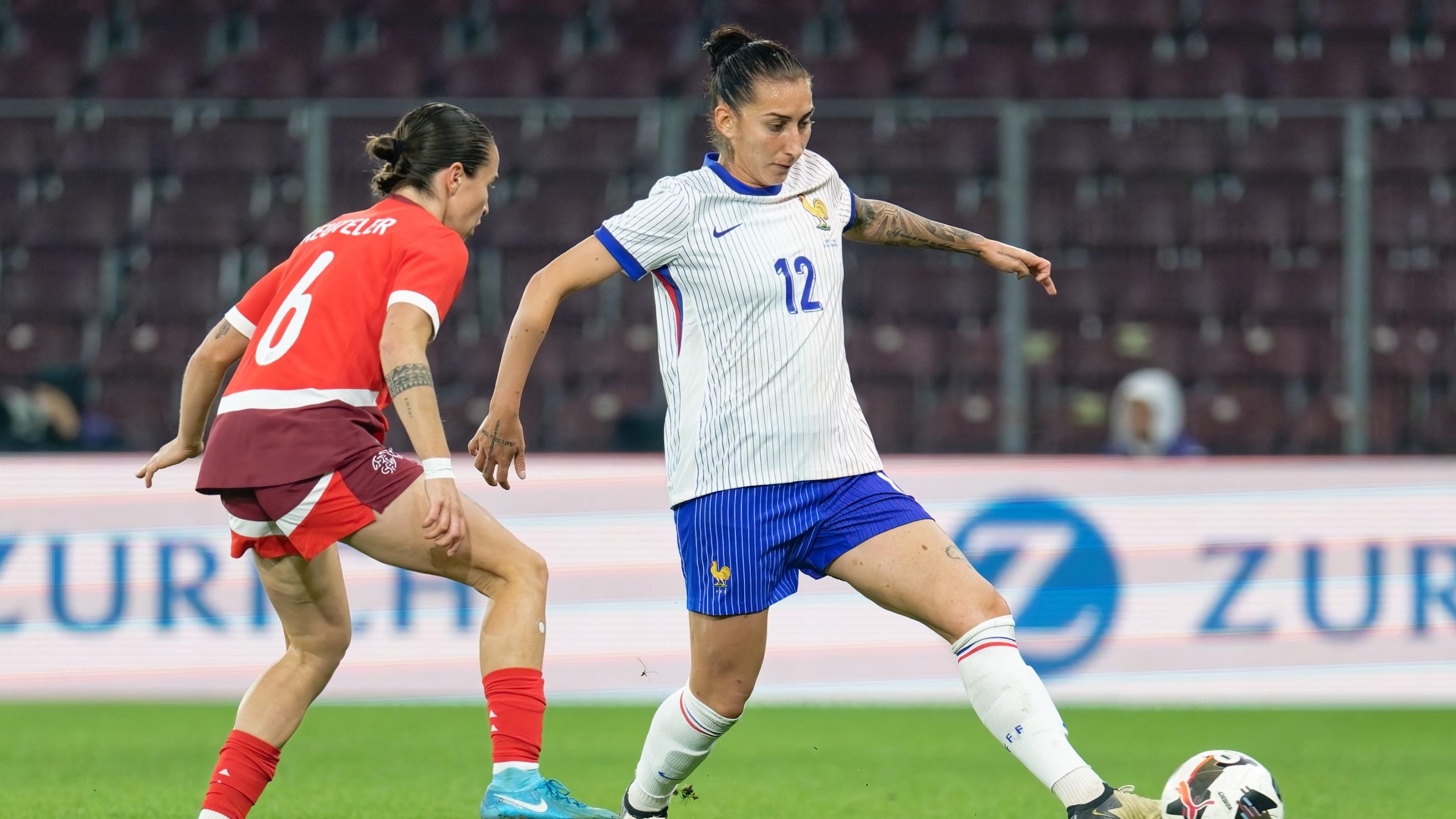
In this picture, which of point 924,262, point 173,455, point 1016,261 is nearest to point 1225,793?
point 1016,261

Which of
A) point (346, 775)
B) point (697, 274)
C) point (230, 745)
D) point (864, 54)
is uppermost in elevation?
point (864, 54)

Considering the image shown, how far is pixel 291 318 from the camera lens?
385cm

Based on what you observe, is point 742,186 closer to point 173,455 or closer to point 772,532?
point 772,532

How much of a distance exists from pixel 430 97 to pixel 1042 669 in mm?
6114

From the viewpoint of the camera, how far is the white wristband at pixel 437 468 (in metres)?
3.69

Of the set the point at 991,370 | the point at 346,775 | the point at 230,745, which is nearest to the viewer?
the point at 230,745

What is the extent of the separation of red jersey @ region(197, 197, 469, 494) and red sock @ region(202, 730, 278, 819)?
0.58 m

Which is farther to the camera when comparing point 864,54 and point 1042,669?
point 864,54

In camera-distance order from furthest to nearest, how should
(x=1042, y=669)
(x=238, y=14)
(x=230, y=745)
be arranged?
(x=238, y=14), (x=1042, y=669), (x=230, y=745)

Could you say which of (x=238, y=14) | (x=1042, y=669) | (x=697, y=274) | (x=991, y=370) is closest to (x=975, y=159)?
(x=991, y=370)

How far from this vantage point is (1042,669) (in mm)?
7605

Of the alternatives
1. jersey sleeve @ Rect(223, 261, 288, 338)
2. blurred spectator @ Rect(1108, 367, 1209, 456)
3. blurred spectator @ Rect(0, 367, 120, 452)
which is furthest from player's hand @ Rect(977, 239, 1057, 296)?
blurred spectator @ Rect(0, 367, 120, 452)

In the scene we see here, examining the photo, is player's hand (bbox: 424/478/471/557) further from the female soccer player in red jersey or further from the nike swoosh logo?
the nike swoosh logo

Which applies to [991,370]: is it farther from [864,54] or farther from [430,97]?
[430,97]
